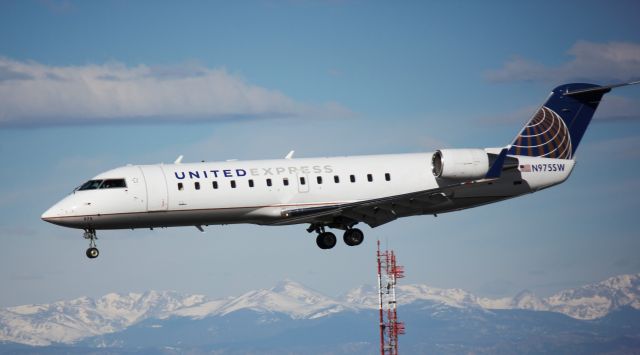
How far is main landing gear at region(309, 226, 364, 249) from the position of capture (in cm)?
6034

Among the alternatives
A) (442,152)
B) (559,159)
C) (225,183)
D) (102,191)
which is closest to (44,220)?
(102,191)

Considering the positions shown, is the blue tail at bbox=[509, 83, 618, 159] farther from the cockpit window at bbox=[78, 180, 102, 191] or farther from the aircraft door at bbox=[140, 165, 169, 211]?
the cockpit window at bbox=[78, 180, 102, 191]

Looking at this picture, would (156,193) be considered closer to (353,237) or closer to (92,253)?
(92,253)

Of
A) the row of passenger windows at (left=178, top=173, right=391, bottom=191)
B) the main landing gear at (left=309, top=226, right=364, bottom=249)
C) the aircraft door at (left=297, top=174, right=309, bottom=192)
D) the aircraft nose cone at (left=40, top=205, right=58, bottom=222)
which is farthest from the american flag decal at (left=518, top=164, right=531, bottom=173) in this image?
the aircraft nose cone at (left=40, top=205, right=58, bottom=222)

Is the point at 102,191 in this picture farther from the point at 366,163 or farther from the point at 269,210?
the point at 366,163

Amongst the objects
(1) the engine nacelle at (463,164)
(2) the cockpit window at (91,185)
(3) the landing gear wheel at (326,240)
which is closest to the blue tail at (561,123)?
(1) the engine nacelle at (463,164)

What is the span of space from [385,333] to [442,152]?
36032 millimetres

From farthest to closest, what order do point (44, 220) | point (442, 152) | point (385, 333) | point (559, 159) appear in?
point (385, 333) < point (559, 159) < point (442, 152) < point (44, 220)

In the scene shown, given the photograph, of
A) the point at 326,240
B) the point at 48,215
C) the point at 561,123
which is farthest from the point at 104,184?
the point at 561,123

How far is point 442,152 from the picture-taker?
59.4 metres

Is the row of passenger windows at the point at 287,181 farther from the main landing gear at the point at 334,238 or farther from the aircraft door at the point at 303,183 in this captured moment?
the main landing gear at the point at 334,238

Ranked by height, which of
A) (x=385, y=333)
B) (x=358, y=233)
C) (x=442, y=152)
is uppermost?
(x=442, y=152)

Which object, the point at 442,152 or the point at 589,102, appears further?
the point at 589,102

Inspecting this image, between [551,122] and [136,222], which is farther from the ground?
[551,122]
